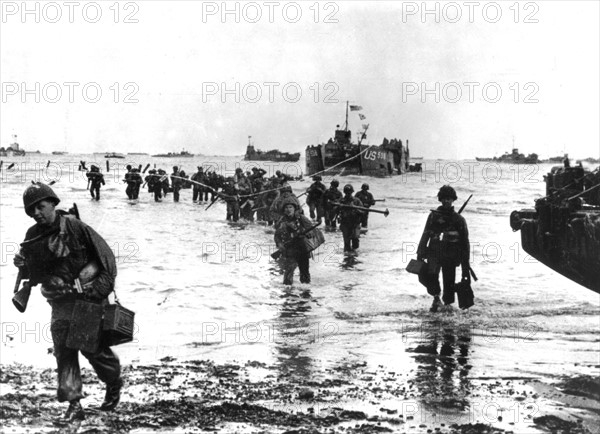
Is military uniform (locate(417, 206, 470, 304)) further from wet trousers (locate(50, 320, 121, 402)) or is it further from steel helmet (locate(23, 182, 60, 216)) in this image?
steel helmet (locate(23, 182, 60, 216))

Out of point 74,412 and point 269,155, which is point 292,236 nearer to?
point 74,412

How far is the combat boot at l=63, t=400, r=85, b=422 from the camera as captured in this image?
16.8ft

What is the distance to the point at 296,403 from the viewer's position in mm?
5676

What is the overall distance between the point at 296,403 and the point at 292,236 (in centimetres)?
637

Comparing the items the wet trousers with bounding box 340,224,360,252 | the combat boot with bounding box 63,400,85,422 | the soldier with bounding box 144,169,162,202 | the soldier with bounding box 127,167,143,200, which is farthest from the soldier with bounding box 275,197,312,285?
the soldier with bounding box 127,167,143,200

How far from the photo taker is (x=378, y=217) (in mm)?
30672

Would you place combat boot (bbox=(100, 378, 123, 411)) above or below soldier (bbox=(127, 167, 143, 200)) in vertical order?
below

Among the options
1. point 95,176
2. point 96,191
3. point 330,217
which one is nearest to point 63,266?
point 330,217

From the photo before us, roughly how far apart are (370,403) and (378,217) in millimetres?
25158

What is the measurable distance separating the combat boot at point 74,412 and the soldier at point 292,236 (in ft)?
22.6

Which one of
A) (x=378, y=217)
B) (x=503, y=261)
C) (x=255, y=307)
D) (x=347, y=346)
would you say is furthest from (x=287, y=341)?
(x=378, y=217)

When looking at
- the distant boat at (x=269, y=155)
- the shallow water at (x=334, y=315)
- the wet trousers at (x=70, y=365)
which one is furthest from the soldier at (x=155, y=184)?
the distant boat at (x=269, y=155)

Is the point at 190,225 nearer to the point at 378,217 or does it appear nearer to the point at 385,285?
the point at 378,217

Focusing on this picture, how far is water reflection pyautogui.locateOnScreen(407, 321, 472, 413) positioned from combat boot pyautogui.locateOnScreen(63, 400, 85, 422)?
2630mm
